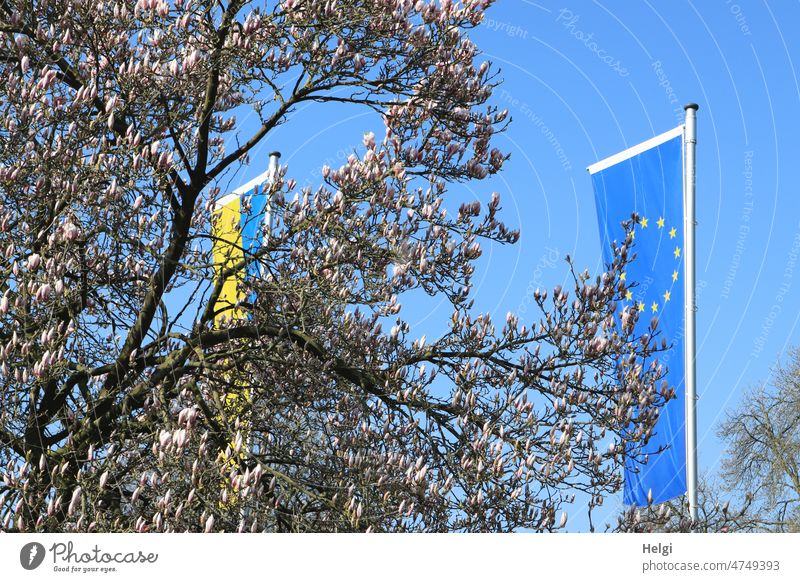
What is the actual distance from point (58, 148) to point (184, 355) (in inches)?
80.2

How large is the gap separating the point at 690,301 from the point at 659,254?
830 mm

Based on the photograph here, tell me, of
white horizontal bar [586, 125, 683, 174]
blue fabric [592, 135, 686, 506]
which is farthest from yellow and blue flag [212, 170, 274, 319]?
white horizontal bar [586, 125, 683, 174]

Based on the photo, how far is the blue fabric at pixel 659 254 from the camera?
484 inches

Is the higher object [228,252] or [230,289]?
[230,289]

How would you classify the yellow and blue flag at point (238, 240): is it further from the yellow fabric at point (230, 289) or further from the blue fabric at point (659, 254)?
the blue fabric at point (659, 254)

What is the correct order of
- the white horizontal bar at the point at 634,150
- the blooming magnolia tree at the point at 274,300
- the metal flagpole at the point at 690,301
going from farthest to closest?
the white horizontal bar at the point at 634,150
the metal flagpole at the point at 690,301
the blooming magnolia tree at the point at 274,300

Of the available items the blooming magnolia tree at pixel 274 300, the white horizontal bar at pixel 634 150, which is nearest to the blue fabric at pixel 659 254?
the white horizontal bar at pixel 634 150

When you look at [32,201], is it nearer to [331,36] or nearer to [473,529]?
[331,36]

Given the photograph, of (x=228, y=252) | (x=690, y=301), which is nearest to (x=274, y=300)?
(x=228, y=252)

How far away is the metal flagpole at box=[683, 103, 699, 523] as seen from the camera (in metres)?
12.3

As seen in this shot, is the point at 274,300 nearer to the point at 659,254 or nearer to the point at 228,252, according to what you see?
the point at 228,252

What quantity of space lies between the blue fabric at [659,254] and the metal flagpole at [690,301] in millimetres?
73

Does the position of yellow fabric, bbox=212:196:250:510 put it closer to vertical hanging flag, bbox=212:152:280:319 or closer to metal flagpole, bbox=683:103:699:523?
vertical hanging flag, bbox=212:152:280:319

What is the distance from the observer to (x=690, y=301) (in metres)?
12.9
